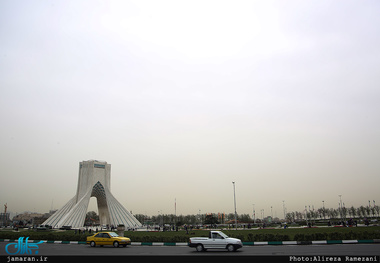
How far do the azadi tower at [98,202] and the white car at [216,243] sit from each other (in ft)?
188

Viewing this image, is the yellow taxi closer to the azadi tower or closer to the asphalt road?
the asphalt road

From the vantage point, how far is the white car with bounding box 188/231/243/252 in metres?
17.5

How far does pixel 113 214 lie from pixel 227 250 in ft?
212

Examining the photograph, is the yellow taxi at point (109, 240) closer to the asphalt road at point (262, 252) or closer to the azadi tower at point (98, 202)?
the asphalt road at point (262, 252)

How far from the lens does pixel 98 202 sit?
3597 inches

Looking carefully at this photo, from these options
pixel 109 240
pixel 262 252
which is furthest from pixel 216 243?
pixel 109 240

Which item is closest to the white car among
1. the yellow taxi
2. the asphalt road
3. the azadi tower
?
the asphalt road

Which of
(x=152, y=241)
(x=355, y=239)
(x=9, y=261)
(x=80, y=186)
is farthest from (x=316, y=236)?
(x=80, y=186)

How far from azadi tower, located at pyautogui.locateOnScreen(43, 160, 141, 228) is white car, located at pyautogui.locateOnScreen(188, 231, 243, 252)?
57380 millimetres

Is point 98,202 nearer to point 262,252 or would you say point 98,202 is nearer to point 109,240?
point 109,240

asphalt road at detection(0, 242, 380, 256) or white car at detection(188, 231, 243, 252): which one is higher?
white car at detection(188, 231, 243, 252)

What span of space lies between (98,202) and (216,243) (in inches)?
3206

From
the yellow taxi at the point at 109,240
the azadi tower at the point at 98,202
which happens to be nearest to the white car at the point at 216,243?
the yellow taxi at the point at 109,240

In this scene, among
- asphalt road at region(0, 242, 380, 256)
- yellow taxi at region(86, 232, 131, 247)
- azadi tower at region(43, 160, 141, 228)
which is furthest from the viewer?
azadi tower at region(43, 160, 141, 228)
